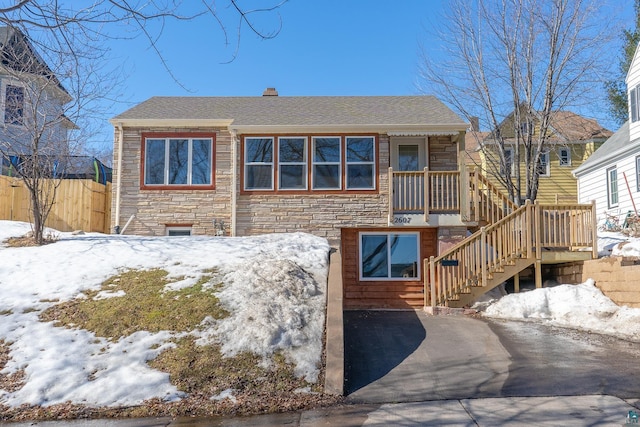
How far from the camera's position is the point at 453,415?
16.3 feet

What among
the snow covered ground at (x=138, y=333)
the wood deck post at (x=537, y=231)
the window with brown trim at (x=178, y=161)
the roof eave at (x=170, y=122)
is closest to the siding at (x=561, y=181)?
the wood deck post at (x=537, y=231)

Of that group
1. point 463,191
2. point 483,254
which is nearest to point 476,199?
point 463,191

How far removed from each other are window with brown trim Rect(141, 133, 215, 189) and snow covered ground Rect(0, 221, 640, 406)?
2564 mm

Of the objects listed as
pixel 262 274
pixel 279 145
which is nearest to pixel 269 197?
pixel 279 145

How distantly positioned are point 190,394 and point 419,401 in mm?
2540

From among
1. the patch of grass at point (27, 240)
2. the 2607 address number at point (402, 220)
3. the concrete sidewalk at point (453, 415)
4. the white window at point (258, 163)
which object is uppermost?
the white window at point (258, 163)

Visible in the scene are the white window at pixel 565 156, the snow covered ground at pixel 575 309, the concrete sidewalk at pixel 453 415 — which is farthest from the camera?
the white window at pixel 565 156

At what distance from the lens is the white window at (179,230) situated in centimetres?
1348

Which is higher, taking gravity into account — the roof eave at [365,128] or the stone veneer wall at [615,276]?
the roof eave at [365,128]

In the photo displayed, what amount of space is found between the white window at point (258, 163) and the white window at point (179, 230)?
1.97 metres

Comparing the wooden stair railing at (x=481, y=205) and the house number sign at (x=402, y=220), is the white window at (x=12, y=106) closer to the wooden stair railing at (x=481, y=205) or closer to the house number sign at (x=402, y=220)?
the house number sign at (x=402, y=220)

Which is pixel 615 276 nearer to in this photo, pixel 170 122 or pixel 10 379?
pixel 10 379

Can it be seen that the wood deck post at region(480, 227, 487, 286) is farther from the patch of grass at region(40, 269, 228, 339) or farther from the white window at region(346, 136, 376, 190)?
the patch of grass at region(40, 269, 228, 339)

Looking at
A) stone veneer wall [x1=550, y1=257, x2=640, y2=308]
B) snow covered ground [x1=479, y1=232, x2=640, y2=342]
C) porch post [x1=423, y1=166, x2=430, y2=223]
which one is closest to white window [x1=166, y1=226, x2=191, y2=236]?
porch post [x1=423, y1=166, x2=430, y2=223]
